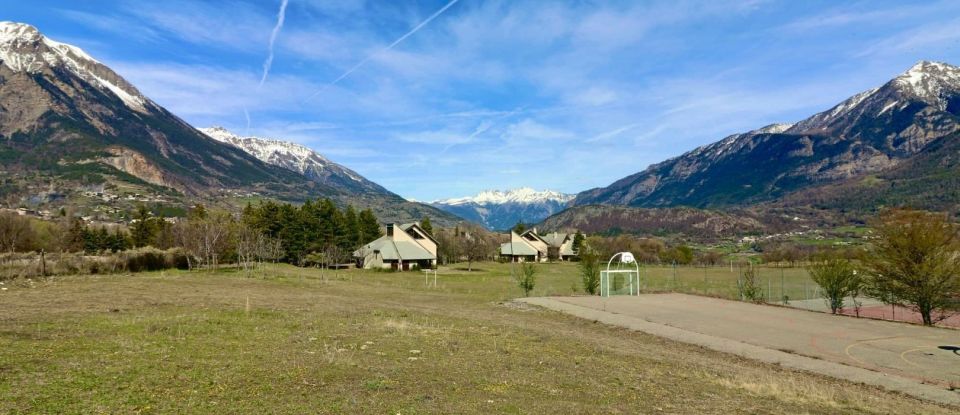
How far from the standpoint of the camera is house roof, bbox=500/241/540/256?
124 meters

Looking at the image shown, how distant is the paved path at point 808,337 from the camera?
1755 centimetres

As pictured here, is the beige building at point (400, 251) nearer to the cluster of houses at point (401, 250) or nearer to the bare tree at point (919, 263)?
the cluster of houses at point (401, 250)

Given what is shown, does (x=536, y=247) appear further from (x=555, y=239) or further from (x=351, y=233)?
(x=351, y=233)

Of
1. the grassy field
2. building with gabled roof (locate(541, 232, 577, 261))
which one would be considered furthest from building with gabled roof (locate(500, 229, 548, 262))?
the grassy field

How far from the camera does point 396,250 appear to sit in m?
87.0

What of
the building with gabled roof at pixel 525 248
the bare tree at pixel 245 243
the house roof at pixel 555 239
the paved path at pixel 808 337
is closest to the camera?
the paved path at pixel 808 337

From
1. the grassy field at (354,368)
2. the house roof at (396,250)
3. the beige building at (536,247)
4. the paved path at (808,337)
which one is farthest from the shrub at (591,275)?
the beige building at (536,247)

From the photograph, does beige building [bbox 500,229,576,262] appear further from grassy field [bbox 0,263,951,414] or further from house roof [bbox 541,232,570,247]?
grassy field [bbox 0,263,951,414]

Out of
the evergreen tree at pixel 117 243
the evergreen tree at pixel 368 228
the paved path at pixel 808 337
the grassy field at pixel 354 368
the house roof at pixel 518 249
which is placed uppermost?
the evergreen tree at pixel 368 228

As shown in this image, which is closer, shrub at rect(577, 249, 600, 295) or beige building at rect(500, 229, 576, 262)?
shrub at rect(577, 249, 600, 295)

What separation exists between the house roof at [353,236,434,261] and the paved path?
161ft

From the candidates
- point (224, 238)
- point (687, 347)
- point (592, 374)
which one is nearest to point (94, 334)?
point (592, 374)

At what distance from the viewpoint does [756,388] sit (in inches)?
550

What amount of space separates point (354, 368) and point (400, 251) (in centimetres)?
7487
